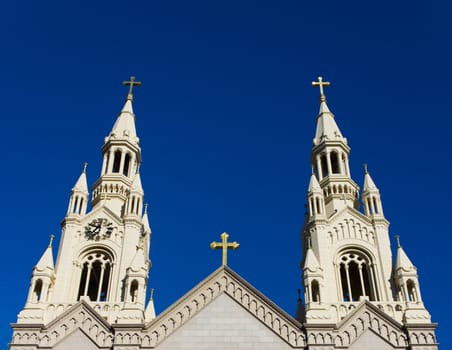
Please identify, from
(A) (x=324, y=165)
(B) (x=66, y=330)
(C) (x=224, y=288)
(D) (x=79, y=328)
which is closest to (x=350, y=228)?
(A) (x=324, y=165)

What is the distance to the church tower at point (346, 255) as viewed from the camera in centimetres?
2964

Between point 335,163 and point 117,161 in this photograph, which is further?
point 117,161

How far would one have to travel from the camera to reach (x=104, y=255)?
112ft

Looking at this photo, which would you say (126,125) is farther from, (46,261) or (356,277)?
(356,277)

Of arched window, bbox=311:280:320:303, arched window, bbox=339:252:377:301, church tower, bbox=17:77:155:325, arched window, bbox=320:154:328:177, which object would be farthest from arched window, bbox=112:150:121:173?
arched window, bbox=311:280:320:303

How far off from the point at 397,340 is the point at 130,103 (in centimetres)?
2805

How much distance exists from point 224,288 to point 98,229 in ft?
32.3

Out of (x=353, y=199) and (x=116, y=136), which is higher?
(x=116, y=136)

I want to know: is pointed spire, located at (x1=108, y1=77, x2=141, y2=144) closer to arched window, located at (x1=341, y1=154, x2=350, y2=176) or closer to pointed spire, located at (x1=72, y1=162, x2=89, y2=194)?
pointed spire, located at (x1=72, y1=162, x2=89, y2=194)

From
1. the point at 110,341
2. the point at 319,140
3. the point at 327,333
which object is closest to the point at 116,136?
the point at 319,140

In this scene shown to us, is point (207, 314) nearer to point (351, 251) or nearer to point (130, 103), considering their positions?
point (351, 251)

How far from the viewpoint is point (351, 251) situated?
33.7 meters

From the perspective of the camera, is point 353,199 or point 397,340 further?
point 353,199

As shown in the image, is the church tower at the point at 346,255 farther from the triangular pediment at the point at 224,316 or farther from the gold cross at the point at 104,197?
the gold cross at the point at 104,197
